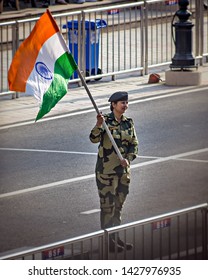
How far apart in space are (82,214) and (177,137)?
179 inches

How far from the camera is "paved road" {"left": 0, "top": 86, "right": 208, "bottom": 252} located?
1376cm

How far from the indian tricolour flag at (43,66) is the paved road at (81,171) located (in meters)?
1.61

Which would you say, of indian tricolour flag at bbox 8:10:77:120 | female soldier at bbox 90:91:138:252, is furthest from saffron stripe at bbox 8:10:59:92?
female soldier at bbox 90:91:138:252

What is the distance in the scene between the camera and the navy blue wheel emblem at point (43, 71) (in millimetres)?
12305

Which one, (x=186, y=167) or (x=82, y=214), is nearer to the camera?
(x=82, y=214)

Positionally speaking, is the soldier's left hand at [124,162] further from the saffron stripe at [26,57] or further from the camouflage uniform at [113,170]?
the saffron stripe at [26,57]

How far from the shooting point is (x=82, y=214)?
14.0 meters

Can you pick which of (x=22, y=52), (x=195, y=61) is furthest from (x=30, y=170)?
(x=195, y=61)

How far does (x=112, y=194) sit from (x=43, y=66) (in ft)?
4.75

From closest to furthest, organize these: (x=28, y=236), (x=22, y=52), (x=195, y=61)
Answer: (x=22, y=52), (x=28, y=236), (x=195, y=61)

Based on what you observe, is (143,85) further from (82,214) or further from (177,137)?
(82,214)

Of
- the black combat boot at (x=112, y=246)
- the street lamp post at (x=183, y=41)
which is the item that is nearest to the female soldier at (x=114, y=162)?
the black combat boot at (x=112, y=246)

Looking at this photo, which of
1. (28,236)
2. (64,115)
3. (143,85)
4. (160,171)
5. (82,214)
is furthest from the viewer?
(143,85)
